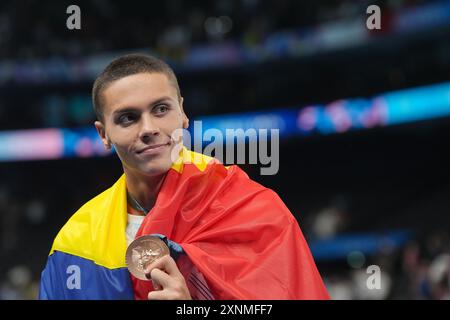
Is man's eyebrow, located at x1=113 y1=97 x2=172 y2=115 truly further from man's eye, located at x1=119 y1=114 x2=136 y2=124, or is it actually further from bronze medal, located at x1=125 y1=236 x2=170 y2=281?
bronze medal, located at x1=125 y1=236 x2=170 y2=281

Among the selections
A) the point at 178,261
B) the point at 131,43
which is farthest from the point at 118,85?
the point at 131,43

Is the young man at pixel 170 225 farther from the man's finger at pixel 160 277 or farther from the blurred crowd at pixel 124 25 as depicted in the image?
the blurred crowd at pixel 124 25

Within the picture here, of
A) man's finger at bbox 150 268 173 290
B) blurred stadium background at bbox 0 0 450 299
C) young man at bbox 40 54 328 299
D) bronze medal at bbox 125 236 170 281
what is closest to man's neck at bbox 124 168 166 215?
young man at bbox 40 54 328 299

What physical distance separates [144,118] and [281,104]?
46.7 ft

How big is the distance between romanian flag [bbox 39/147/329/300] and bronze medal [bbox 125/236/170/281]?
0.19 ft

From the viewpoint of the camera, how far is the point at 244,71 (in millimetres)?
17172

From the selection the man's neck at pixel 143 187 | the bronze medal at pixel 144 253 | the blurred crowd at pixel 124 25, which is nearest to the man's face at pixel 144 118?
the man's neck at pixel 143 187

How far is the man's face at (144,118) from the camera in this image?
2428mm

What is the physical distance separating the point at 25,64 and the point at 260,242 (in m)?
16.3

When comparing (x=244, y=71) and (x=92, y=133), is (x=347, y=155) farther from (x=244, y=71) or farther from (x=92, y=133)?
(x=92, y=133)

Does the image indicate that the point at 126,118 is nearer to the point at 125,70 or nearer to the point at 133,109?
the point at 133,109

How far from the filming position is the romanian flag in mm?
2275

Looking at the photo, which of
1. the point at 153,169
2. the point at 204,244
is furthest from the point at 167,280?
the point at 153,169
